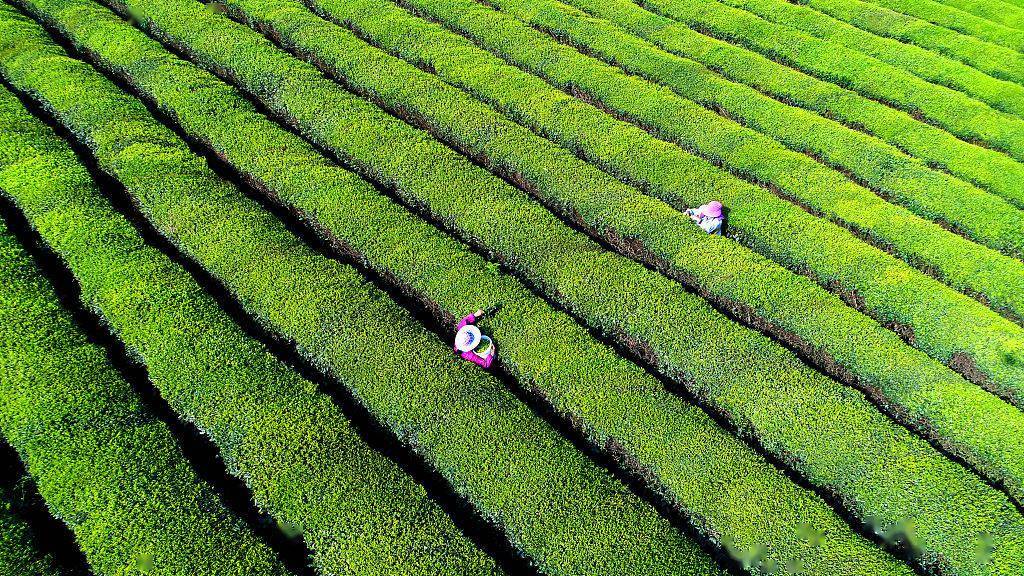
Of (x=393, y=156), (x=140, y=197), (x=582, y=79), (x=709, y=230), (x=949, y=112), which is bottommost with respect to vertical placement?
(x=140, y=197)

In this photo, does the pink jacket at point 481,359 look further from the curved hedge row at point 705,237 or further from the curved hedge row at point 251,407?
the curved hedge row at point 705,237

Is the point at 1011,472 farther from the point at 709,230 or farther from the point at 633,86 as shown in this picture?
the point at 633,86

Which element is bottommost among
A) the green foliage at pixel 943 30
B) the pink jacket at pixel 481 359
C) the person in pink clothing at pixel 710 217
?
the pink jacket at pixel 481 359

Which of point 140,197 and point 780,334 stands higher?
point 780,334

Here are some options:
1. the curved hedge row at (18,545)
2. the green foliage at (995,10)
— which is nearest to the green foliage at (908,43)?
the green foliage at (995,10)

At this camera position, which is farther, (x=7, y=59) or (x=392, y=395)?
(x=7, y=59)

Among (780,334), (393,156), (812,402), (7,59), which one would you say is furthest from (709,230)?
(7,59)
